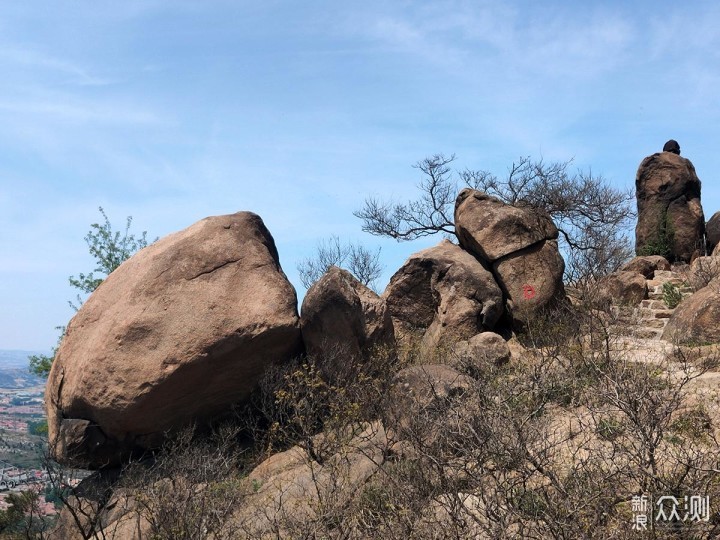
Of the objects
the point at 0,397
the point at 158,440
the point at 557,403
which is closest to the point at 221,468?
the point at 158,440

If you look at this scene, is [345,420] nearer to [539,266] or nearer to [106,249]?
[539,266]

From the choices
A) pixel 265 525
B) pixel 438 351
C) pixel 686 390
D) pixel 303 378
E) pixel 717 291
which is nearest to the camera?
Answer: pixel 265 525

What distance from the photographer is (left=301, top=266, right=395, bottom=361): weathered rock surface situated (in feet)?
37.0

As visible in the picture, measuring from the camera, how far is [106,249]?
22.1 metres

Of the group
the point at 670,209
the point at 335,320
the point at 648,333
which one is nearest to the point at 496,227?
the point at 648,333

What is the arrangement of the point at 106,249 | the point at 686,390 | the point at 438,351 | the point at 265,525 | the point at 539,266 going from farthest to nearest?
1. the point at 106,249
2. the point at 539,266
3. the point at 438,351
4. the point at 686,390
5. the point at 265,525

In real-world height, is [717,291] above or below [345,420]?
above

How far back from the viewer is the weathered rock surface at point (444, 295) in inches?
547

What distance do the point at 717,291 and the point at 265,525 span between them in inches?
346

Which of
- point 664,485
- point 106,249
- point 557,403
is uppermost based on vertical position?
point 106,249

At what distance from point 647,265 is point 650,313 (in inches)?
156

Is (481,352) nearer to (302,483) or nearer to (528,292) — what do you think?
(528,292)

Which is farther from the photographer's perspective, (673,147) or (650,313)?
(673,147)

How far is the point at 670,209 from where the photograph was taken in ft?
70.0
